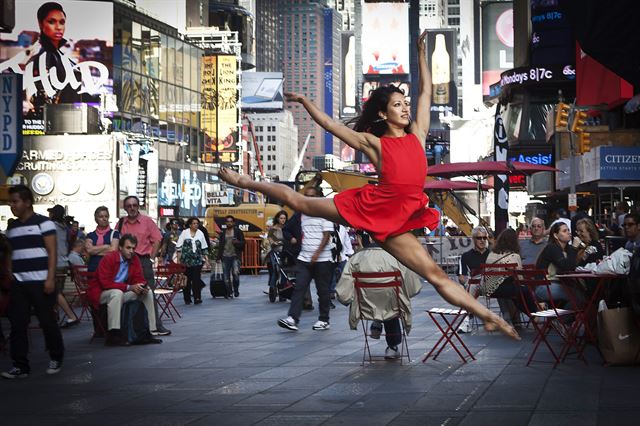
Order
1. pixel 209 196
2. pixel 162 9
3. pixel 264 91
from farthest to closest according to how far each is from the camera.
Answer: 1. pixel 264 91
2. pixel 162 9
3. pixel 209 196

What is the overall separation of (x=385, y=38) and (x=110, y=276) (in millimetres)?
150470

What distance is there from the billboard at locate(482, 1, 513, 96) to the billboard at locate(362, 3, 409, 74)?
60.8 meters

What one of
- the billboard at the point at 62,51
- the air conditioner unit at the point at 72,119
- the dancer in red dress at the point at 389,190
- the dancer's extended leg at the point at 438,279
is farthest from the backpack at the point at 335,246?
the billboard at the point at 62,51

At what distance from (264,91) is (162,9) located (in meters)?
48.6

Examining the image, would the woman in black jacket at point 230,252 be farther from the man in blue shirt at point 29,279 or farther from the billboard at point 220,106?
the billboard at point 220,106

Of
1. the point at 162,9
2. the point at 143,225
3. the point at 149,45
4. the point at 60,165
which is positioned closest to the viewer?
the point at 143,225

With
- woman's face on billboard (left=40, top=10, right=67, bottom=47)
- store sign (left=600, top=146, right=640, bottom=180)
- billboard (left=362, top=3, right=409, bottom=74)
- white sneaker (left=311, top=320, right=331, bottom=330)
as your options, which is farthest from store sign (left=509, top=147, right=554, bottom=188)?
billboard (left=362, top=3, right=409, bottom=74)

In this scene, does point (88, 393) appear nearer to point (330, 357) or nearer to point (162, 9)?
point (330, 357)

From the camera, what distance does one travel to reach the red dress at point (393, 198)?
26.0ft

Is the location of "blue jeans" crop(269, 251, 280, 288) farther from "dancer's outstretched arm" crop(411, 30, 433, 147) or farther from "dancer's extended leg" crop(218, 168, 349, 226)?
"dancer's extended leg" crop(218, 168, 349, 226)

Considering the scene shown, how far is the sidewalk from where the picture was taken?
27.5ft

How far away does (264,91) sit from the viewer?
18025cm

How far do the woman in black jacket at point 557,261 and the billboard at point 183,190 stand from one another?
8110 cm

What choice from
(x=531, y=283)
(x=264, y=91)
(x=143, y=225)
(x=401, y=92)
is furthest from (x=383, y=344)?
(x=264, y=91)
